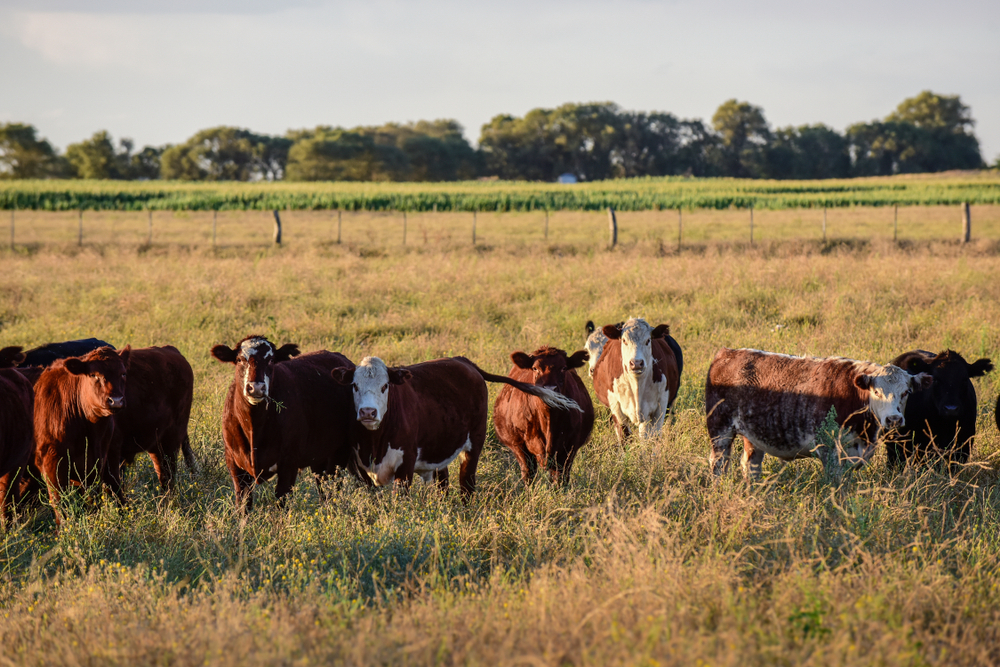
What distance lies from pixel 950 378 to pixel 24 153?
90.0 metres

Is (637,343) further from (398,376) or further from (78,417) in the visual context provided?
(78,417)

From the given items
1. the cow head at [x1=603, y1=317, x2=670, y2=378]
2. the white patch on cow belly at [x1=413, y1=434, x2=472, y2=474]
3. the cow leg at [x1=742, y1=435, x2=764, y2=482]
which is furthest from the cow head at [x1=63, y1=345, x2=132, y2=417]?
the cow leg at [x1=742, y1=435, x2=764, y2=482]

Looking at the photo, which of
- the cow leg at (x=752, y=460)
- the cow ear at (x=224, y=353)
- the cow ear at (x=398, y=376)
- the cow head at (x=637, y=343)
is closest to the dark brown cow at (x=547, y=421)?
the cow head at (x=637, y=343)

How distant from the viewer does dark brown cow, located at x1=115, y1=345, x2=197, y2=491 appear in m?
6.12

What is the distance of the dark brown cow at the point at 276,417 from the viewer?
5344mm

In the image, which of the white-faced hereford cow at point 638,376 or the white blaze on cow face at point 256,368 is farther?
the white-faced hereford cow at point 638,376

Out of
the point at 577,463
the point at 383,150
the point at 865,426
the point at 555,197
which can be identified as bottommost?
the point at 577,463

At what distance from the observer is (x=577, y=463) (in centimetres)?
666

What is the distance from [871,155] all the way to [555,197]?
2502 inches

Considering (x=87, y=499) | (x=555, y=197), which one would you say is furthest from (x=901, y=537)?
(x=555, y=197)

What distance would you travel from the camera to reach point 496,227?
31.1 m

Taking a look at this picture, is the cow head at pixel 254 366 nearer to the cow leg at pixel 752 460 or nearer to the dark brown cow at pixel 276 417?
the dark brown cow at pixel 276 417

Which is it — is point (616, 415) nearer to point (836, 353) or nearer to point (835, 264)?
point (836, 353)

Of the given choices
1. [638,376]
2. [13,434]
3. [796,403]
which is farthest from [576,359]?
[13,434]
